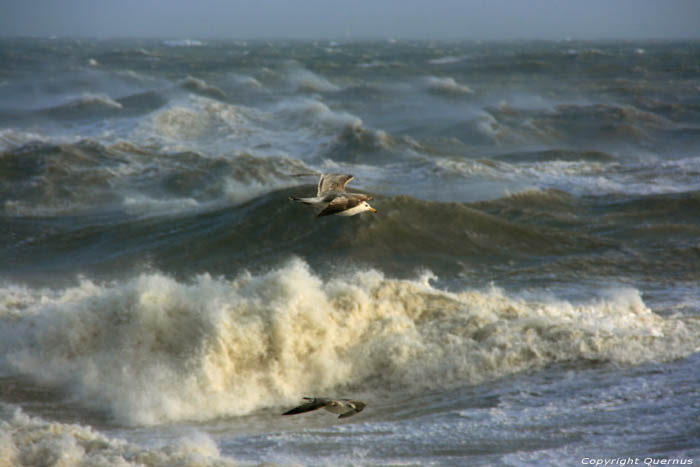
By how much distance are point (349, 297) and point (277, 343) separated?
1.26 m

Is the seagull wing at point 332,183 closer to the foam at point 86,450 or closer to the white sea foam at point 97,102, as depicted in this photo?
the foam at point 86,450

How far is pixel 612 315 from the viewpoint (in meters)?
10.1

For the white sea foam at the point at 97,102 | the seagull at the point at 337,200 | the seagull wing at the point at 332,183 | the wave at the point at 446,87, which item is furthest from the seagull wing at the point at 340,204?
the wave at the point at 446,87

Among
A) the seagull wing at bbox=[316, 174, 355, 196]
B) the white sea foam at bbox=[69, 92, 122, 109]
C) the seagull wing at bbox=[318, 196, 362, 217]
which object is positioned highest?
the seagull wing at bbox=[316, 174, 355, 196]

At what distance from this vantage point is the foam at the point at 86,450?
5.86 m

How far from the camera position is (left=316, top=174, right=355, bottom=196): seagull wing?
7.16 m

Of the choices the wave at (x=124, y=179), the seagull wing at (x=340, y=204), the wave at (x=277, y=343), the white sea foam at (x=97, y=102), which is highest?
the seagull wing at (x=340, y=204)

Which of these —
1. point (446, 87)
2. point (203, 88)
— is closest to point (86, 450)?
point (203, 88)

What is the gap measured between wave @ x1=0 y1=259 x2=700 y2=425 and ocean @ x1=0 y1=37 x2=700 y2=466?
0.09 feet

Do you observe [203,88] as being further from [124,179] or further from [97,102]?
[124,179]

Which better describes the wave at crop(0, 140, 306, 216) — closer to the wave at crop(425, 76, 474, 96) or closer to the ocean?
the ocean

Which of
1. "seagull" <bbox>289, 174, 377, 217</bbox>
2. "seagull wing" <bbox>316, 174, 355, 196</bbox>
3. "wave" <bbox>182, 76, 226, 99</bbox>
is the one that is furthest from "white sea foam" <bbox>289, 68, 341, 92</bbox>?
"seagull" <bbox>289, 174, 377, 217</bbox>

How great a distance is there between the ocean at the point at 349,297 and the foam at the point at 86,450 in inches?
0.8

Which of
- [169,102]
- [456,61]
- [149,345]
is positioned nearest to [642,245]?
[149,345]
